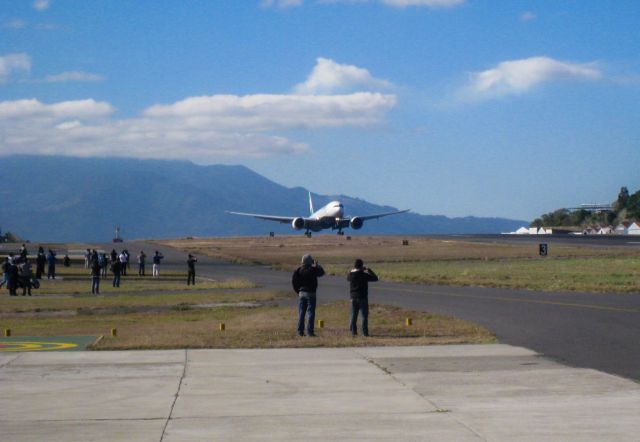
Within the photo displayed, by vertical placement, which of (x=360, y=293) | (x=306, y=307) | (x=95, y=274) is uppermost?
(x=360, y=293)

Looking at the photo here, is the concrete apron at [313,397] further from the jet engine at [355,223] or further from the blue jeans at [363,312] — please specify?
the jet engine at [355,223]

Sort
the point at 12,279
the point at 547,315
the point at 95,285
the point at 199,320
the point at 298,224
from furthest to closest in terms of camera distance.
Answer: the point at 298,224 → the point at 95,285 → the point at 12,279 → the point at 199,320 → the point at 547,315

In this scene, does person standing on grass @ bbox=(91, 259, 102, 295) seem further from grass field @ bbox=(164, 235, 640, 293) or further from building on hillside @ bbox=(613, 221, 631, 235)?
building on hillside @ bbox=(613, 221, 631, 235)

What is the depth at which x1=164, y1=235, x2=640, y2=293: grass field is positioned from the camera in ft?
142

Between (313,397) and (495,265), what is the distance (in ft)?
162

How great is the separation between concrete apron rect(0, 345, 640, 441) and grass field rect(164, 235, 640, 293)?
75.8ft

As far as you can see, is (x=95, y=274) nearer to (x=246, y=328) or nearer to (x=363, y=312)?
(x=246, y=328)

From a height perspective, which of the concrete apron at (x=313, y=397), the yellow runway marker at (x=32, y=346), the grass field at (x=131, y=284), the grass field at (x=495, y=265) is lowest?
the grass field at (x=131, y=284)

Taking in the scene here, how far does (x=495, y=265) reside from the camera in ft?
202

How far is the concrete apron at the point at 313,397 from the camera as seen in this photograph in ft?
37.1

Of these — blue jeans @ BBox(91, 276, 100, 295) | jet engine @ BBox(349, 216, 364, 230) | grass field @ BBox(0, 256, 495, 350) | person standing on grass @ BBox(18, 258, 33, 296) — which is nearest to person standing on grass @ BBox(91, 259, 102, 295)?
blue jeans @ BBox(91, 276, 100, 295)

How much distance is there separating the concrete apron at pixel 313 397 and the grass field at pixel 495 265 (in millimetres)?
23094

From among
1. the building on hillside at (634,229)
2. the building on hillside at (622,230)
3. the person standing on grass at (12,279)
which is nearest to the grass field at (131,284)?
the person standing on grass at (12,279)

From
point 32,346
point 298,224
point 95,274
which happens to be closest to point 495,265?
point 95,274
